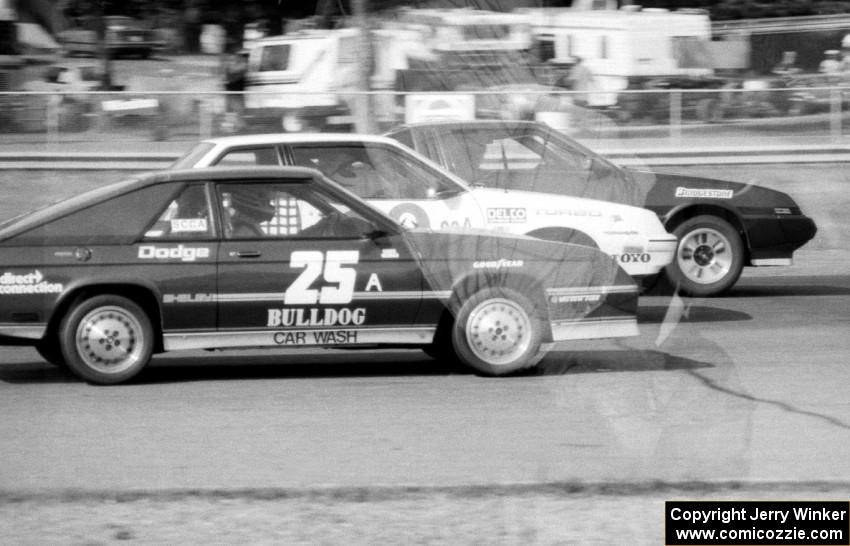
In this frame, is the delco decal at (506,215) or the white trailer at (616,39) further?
the delco decal at (506,215)

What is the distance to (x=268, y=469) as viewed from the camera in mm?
4637

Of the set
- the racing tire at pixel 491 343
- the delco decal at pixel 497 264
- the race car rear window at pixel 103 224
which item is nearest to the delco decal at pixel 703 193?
the racing tire at pixel 491 343

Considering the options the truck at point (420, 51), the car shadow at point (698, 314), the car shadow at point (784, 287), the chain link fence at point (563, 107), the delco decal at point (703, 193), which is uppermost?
the truck at point (420, 51)

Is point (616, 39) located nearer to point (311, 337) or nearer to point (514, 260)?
point (514, 260)

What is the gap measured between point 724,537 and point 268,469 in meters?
2.25

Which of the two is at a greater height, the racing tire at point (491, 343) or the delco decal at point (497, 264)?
the delco decal at point (497, 264)

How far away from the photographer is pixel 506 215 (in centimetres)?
442

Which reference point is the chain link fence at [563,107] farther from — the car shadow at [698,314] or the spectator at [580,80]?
the car shadow at [698,314]

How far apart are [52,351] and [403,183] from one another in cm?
226

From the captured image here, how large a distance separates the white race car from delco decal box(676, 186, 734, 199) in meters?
1.56

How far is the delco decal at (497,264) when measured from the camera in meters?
2.71

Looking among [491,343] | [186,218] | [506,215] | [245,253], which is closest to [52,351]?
[186,218]

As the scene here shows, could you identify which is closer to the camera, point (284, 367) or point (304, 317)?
point (304, 317)

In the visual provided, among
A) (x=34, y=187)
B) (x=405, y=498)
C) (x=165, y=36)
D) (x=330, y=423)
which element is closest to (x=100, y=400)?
(x=330, y=423)
